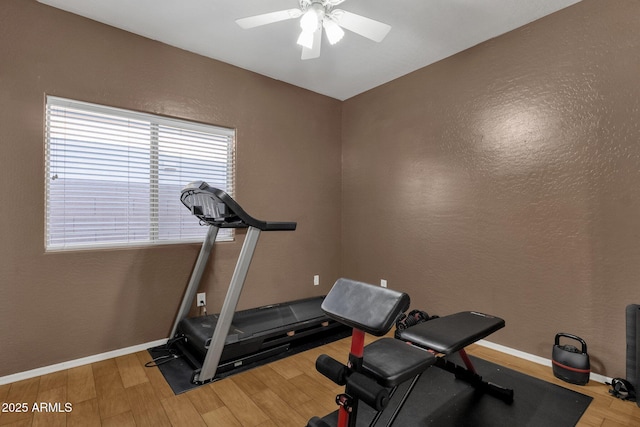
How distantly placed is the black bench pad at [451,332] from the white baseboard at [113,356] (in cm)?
87

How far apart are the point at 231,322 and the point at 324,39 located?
2548 millimetres

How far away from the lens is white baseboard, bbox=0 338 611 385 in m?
2.19

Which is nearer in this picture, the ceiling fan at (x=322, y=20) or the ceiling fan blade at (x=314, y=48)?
the ceiling fan at (x=322, y=20)

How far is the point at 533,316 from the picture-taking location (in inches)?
99.1

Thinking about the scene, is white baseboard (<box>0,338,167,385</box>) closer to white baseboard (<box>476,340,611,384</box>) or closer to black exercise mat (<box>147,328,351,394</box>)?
Result: black exercise mat (<box>147,328,351,394</box>)

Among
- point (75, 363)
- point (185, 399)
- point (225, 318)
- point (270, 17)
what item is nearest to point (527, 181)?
point (270, 17)

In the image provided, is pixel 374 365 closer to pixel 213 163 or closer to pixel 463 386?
pixel 463 386

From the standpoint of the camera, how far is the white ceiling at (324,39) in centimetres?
232

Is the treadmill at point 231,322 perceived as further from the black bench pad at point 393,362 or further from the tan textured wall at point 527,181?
the tan textured wall at point 527,181

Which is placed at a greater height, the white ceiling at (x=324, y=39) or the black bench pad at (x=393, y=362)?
the white ceiling at (x=324, y=39)

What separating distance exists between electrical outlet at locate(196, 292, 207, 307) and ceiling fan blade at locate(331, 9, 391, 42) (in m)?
2.64

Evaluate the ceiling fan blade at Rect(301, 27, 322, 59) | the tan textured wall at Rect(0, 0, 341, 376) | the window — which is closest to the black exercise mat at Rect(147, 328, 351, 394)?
the tan textured wall at Rect(0, 0, 341, 376)

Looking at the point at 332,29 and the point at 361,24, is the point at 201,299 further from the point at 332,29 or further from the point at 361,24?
the point at 361,24

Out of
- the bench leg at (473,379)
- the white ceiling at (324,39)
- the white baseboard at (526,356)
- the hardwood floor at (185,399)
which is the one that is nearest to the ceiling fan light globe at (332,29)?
the white ceiling at (324,39)
